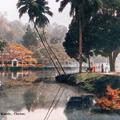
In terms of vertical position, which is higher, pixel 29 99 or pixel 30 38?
pixel 30 38

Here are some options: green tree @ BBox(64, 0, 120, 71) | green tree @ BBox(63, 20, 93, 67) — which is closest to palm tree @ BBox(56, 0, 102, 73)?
green tree @ BBox(64, 0, 120, 71)

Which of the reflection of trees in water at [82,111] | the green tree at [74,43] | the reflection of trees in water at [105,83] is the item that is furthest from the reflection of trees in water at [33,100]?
the green tree at [74,43]

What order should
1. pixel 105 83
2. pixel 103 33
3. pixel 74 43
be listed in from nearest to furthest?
pixel 105 83 → pixel 103 33 → pixel 74 43

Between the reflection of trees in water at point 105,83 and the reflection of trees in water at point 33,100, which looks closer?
the reflection of trees in water at point 33,100

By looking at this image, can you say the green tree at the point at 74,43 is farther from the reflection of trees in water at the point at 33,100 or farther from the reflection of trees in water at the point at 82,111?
the reflection of trees in water at the point at 82,111

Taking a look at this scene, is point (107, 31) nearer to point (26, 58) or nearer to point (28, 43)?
point (26, 58)

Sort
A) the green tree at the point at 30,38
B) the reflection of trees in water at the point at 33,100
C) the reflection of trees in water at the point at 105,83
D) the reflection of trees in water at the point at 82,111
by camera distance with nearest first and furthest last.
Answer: the reflection of trees in water at the point at 82,111 → the reflection of trees in water at the point at 33,100 → the reflection of trees in water at the point at 105,83 → the green tree at the point at 30,38

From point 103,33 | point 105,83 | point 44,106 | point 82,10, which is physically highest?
point 82,10

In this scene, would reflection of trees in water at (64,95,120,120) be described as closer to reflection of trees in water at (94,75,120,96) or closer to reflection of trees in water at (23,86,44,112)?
reflection of trees in water at (23,86,44,112)

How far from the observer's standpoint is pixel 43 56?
144m

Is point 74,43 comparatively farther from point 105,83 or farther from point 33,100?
point 33,100

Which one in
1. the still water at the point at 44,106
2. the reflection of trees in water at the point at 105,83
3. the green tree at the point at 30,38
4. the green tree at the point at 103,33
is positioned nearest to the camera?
the still water at the point at 44,106

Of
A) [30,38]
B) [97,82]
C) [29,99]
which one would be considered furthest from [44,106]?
[30,38]

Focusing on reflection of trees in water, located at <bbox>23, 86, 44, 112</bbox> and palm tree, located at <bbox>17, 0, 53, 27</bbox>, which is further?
palm tree, located at <bbox>17, 0, 53, 27</bbox>
